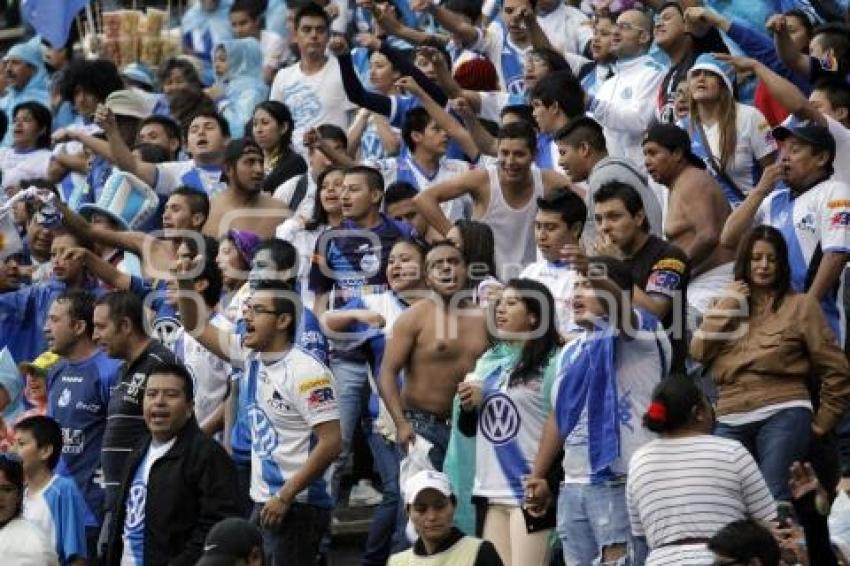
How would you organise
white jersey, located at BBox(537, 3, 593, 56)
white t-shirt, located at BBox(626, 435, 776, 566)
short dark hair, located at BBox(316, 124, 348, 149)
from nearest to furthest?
white t-shirt, located at BBox(626, 435, 776, 566)
short dark hair, located at BBox(316, 124, 348, 149)
white jersey, located at BBox(537, 3, 593, 56)

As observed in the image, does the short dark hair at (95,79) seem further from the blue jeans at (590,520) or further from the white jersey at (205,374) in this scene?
the blue jeans at (590,520)

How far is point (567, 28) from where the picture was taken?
1852cm

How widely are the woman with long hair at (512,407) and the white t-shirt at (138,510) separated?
1.52 meters

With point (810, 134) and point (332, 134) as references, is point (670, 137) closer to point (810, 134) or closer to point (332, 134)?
point (810, 134)

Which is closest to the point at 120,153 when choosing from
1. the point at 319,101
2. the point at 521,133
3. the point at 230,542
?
the point at 319,101

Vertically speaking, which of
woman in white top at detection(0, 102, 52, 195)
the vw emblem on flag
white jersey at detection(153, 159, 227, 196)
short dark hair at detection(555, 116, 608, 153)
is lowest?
woman in white top at detection(0, 102, 52, 195)

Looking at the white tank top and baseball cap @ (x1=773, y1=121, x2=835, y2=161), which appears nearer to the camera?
baseball cap @ (x1=773, y1=121, x2=835, y2=161)

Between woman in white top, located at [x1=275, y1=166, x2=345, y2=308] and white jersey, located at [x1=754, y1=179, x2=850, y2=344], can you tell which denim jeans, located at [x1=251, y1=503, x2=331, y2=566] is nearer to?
woman in white top, located at [x1=275, y1=166, x2=345, y2=308]

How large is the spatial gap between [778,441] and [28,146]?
8176mm

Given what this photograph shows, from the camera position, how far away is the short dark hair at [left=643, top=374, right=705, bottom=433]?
35.5 ft

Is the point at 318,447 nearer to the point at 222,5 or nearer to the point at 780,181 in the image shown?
the point at 780,181

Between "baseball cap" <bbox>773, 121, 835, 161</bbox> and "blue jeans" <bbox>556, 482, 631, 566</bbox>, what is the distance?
8.60 ft

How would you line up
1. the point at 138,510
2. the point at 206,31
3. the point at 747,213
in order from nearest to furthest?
the point at 138,510 → the point at 747,213 → the point at 206,31

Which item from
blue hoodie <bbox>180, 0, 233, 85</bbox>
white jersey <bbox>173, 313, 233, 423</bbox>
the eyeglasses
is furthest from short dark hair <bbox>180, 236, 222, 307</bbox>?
blue hoodie <bbox>180, 0, 233, 85</bbox>
